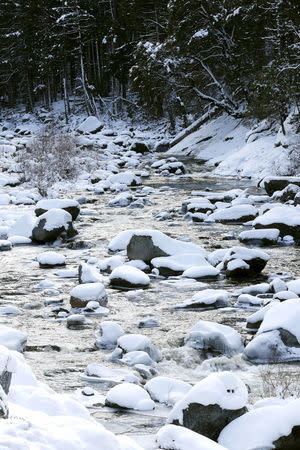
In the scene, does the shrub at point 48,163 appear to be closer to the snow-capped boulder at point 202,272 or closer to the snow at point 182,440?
the snow-capped boulder at point 202,272

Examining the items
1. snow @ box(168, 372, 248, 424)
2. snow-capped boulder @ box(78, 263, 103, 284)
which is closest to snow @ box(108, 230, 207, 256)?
snow-capped boulder @ box(78, 263, 103, 284)

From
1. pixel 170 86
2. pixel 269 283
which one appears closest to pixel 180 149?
pixel 170 86

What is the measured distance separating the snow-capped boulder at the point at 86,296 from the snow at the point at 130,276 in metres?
0.92

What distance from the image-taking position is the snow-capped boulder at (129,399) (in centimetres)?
479

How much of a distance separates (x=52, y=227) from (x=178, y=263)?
11.1 ft

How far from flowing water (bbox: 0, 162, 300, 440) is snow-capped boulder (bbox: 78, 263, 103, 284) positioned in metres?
0.18

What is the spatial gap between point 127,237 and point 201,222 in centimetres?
304

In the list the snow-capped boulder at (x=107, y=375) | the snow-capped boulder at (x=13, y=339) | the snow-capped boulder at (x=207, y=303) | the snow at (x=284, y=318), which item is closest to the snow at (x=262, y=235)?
the snow-capped boulder at (x=207, y=303)

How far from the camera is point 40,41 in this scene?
4584cm

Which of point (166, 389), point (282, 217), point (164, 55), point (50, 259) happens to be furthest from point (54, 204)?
point (164, 55)

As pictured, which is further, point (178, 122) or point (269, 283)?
point (178, 122)

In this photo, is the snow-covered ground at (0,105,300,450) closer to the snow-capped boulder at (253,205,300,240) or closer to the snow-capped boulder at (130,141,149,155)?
the snow-capped boulder at (253,205,300,240)

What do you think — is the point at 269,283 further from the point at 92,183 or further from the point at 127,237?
the point at 92,183

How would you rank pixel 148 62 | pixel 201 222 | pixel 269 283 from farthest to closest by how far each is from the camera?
pixel 148 62 → pixel 201 222 → pixel 269 283
